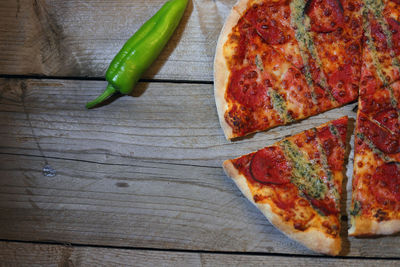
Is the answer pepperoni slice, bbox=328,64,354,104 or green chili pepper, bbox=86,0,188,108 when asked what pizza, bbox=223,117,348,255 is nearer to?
pepperoni slice, bbox=328,64,354,104

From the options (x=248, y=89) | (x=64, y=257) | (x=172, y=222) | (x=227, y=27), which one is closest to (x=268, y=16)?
(x=227, y=27)

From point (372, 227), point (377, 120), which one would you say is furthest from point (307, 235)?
point (377, 120)

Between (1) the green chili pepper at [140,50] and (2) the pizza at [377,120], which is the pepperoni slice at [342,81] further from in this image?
(1) the green chili pepper at [140,50]

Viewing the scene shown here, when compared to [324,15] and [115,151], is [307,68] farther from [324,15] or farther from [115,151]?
[115,151]

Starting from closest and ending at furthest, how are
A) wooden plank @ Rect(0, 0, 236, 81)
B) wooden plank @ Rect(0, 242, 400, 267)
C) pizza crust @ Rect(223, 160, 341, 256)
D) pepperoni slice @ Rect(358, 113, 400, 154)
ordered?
1. pizza crust @ Rect(223, 160, 341, 256)
2. pepperoni slice @ Rect(358, 113, 400, 154)
3. wooden plank @ Rect(0, 242, 400, 267)
4. wooden plank @ Rect(0, 0, 236, 81)

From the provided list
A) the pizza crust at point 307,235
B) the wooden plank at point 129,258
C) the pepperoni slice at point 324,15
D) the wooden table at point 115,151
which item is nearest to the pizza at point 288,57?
the pepperoni slice at point 324,15

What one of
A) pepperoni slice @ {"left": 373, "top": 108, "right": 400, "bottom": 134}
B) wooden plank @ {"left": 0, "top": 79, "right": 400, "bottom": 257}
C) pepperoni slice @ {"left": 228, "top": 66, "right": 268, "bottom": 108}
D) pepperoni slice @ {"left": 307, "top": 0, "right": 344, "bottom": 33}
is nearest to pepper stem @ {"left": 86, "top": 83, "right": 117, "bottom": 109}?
wooden plank @ {"left": 0, "top": 79, "right": 400, "bottom": 257}

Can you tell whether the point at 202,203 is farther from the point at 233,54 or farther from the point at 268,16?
the point at 268,16
